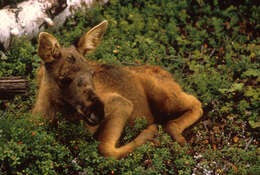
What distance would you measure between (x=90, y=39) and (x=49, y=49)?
89 cm

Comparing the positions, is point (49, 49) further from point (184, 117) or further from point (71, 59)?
point (184, 117)

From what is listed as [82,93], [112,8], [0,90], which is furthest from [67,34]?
[82,93]

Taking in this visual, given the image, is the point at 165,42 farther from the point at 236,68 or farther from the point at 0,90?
the point at 0,90

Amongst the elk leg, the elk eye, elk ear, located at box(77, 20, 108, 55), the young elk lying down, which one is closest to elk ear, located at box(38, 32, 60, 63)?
the young elk lying down

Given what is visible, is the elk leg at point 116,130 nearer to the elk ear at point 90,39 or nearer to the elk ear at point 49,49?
the elk ear at point 90,39

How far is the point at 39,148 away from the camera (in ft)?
19.7

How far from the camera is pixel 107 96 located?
24.4 feet

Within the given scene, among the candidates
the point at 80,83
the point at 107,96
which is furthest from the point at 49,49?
the point at 107,96

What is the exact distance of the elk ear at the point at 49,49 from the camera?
6.41 metres

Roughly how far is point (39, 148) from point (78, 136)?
33.9 inches

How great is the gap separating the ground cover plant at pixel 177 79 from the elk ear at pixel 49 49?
3.56 feet

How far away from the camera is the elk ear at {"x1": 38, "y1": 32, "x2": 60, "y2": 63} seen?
6.41 meters

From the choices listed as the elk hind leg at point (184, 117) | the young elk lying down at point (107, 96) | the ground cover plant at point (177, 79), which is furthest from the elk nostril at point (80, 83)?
the elk hind leg at point (184, 117)

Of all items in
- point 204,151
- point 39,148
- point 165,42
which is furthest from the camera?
point 165,42
